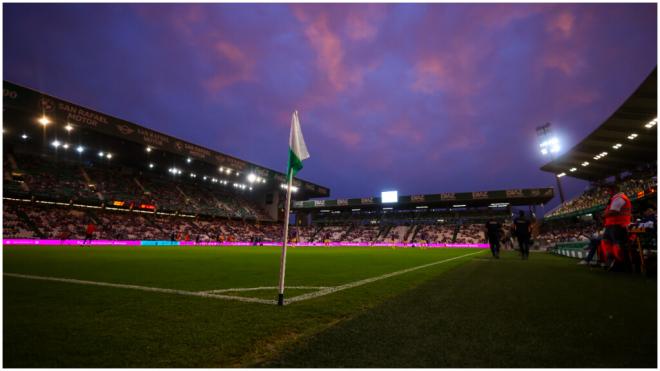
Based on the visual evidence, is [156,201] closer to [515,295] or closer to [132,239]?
[132,239]

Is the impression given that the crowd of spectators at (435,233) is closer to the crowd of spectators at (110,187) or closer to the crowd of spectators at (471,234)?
the crowd of spectators at (471,234)

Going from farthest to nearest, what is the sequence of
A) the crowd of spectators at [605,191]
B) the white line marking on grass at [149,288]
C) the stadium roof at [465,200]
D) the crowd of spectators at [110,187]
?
the stadium roof at [465,200]
the crowd of spectators at [110,187]
the crowd of spectators at [605,191]
the white line marking on grass at [149,288]

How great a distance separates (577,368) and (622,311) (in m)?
2.17

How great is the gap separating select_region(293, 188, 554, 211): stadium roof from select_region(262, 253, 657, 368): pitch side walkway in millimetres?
48393

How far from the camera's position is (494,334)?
8.08ft

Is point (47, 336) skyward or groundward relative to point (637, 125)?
groundward

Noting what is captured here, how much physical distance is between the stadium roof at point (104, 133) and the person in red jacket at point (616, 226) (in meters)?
39.8

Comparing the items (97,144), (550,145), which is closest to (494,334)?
(97,144)

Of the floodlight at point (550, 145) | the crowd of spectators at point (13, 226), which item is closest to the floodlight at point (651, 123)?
the floodlight at point (550, 145)

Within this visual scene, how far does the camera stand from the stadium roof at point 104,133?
88.6 ft

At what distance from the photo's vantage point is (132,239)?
3494 centimetres

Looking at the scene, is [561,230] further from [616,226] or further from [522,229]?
[616,226]

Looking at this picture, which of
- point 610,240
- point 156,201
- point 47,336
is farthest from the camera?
point 156,201

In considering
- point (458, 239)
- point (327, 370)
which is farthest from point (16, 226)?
point (458, 239)
